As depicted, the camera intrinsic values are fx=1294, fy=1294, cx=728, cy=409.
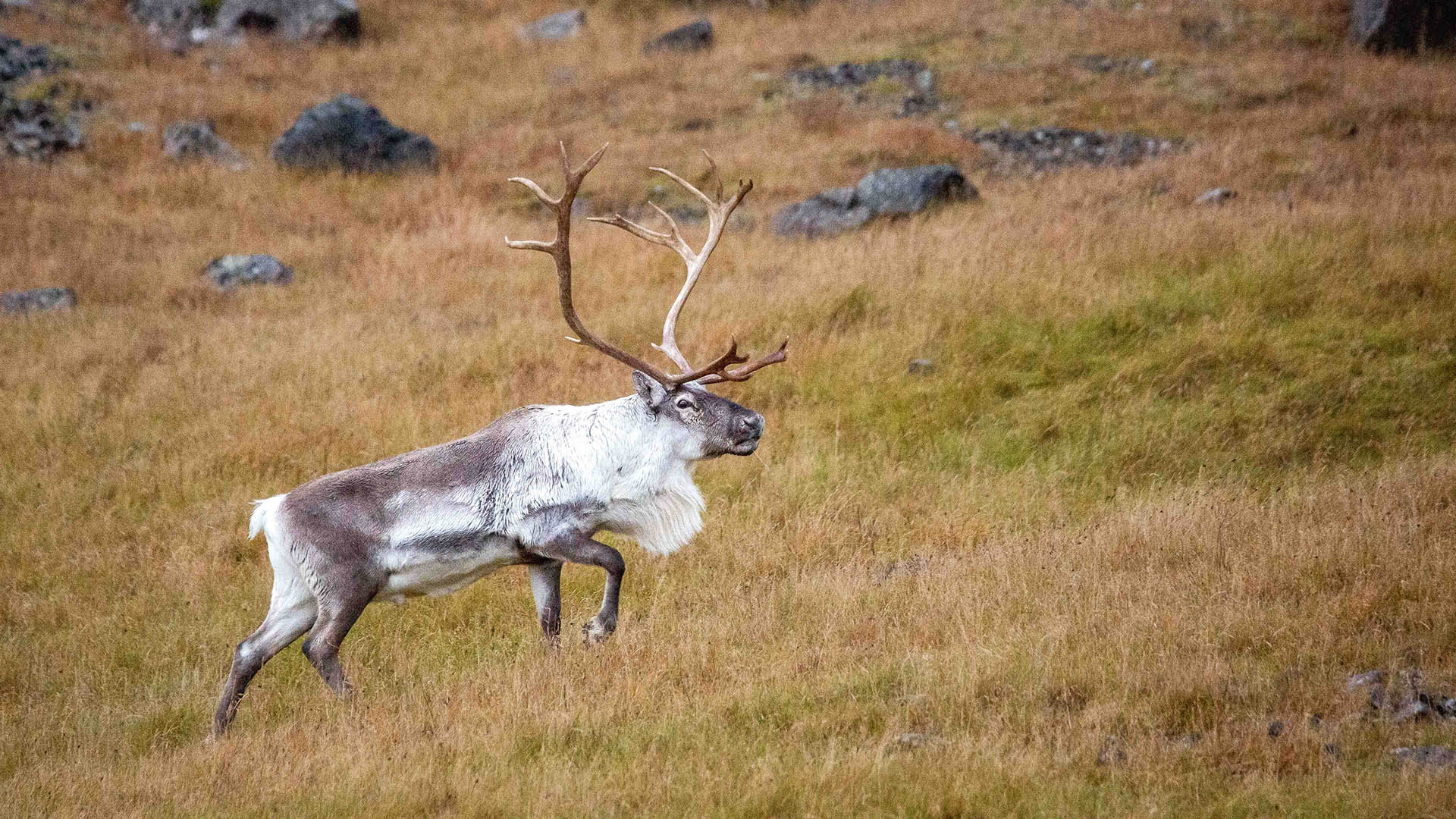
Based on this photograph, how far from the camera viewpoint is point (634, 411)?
24.9ft

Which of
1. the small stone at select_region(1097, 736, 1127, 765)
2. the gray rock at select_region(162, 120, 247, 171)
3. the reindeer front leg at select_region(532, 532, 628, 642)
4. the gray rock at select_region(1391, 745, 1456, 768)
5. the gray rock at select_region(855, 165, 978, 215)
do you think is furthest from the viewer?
the gray rock at select_region(162, 120, 247, 171)

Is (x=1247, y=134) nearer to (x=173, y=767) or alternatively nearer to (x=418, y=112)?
(x=418, y=112)

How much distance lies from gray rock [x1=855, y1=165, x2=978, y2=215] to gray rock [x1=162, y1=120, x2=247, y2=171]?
9.97 meters

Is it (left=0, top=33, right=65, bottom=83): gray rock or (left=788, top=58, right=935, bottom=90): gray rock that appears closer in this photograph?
(left=788, top=58, right=935, bottom=90): gray rock

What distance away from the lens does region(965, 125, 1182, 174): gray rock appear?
17.3 meters

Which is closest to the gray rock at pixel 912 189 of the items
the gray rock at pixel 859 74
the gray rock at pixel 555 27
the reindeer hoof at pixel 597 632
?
the gray rock at pixel 859 74

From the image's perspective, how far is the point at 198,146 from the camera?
19906mm

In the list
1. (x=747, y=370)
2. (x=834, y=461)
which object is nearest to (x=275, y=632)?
(x=747, y=370)

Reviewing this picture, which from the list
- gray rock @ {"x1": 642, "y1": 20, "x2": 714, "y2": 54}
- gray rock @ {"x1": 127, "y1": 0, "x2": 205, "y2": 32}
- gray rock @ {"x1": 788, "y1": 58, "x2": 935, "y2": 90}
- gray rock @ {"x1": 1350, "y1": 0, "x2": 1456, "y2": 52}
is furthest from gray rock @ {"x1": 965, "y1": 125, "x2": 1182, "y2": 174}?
gray rock @ {"x1": 127, "y1": 0, "x2": 205, "y2": 32}

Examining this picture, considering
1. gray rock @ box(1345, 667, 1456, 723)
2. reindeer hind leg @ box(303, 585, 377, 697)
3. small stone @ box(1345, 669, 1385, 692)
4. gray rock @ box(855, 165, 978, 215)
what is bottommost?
gray rock @ box(855, 165, 978, 215)

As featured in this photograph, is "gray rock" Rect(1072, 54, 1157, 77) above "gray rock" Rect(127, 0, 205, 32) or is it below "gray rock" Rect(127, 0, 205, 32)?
above

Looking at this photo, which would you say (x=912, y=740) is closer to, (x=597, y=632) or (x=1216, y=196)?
(x=597, y=632)

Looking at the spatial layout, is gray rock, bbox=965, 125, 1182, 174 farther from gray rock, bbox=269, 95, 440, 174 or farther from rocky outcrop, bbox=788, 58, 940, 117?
gray rock, bbox=269, 95, 440, 174

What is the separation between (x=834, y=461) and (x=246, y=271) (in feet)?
28.3
